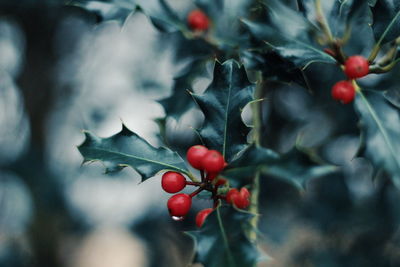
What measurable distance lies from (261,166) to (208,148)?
17 centimetres

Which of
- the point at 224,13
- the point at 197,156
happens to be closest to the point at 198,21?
the point at 224,13

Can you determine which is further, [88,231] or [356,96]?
[88,231]

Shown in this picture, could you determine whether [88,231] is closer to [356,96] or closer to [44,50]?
[44,50]

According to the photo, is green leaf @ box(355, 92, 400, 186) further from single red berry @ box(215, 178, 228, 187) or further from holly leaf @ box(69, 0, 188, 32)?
holly leaf @ box(69, 0, 188, 32)

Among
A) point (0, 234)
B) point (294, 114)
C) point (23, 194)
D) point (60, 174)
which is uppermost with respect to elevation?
point (294, 114)

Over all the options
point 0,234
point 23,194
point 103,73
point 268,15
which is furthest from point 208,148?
point 0,234

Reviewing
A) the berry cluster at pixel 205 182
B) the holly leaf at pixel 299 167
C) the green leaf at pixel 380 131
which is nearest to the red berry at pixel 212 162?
the berry cluster at pixel 205 182

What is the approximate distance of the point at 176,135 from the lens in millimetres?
2301

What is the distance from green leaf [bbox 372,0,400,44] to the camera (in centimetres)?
87

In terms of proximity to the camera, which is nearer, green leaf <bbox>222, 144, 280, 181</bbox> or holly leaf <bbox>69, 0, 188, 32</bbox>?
green leaf <bbox>222, 144, 280, 181</bbox>

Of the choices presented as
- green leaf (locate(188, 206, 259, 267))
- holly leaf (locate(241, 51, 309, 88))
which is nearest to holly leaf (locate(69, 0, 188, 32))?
holly leaf (locate(241, 51, 309, 88))

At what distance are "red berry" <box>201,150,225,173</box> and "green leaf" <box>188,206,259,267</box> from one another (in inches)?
2.8

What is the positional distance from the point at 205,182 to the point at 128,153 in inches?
6.8

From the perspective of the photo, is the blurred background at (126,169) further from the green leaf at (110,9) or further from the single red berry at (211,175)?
the single red berry at (211,175)
